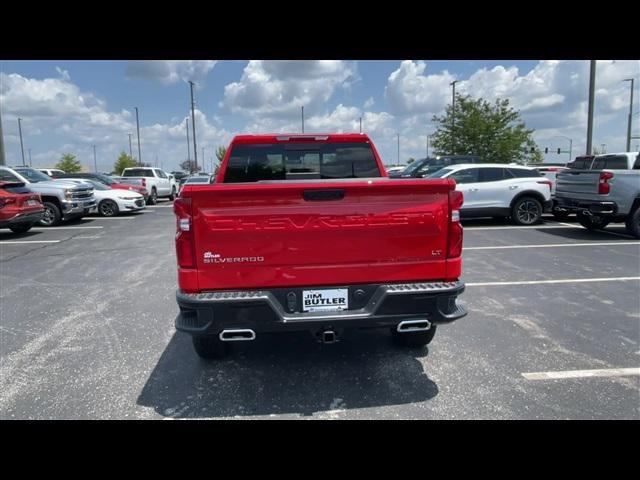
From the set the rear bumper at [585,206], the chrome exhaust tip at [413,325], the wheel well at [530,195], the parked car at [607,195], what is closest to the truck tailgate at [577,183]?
the parked car at [607,195]

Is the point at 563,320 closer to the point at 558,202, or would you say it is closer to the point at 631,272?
the point at 631,272

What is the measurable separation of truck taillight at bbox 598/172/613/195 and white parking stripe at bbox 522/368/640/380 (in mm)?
7692

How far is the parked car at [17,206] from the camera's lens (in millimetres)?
10820

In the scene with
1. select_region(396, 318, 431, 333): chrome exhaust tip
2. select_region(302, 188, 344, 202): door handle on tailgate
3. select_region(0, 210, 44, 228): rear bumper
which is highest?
select_region(302, 188, 344, 202): door handle on tailgate

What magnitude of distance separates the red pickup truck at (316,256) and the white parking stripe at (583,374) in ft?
3.33

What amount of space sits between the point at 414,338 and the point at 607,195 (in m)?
8.45

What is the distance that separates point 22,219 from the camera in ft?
36.7

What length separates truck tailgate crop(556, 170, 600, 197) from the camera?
10.4 metres

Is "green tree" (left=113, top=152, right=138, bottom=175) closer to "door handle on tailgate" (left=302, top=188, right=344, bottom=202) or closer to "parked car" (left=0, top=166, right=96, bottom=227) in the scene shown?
"parked car" (left=0, top=166, right=96, bottom=227)

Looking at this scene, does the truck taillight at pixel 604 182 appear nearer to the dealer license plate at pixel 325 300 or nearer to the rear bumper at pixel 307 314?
the rear bumper at pixel 307 314

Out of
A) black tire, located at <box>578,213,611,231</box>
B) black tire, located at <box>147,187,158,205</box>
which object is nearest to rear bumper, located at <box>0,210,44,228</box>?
black tire, located at <box>147,187,158,205</box>

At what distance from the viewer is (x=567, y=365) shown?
3.91 metres

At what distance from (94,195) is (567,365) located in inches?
653
